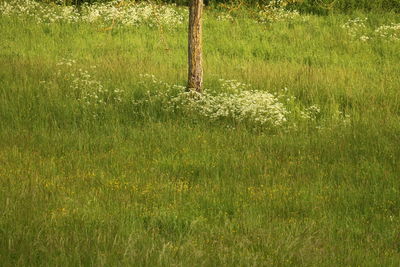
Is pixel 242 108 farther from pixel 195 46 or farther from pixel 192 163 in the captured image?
pixel 192 163

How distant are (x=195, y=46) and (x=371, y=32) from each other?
10707 mm

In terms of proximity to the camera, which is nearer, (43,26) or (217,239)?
(217,239)

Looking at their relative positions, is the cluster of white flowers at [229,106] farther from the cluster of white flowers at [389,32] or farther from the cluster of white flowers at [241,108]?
the cluster of white flowers at [389,32]

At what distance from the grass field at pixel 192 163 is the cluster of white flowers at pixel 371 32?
83.2 inches

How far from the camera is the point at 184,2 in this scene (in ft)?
95.6

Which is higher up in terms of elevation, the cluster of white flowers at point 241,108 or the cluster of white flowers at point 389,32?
the cluster of white flowers at point 389,32

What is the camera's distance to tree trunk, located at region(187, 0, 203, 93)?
42.7ft

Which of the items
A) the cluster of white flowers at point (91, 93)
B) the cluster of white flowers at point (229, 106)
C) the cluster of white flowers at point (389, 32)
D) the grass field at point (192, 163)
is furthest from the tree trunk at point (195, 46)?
the cluster of white flowers at point (389, 32)

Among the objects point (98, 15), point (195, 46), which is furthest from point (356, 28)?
point (195, 46)

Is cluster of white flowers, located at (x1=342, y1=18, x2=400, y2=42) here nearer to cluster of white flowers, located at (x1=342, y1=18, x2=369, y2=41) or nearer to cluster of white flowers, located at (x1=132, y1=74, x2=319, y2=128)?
cluster of white flowers, located at (x1=342, y1=18, x2=369, y2=41)

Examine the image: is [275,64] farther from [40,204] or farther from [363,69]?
[40,204]

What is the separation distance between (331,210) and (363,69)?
10990mm

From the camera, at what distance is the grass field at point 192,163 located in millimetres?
5688

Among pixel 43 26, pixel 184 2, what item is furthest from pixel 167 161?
pixel 184 2
